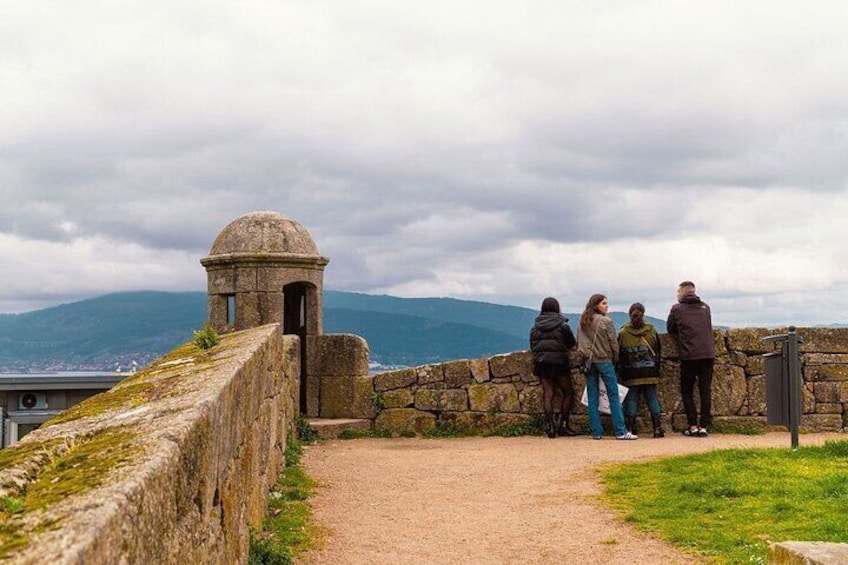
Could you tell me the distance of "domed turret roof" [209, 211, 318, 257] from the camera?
13.3m

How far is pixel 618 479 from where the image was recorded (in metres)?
8.30

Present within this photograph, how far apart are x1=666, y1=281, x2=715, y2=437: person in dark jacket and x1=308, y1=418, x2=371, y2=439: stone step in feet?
14.9

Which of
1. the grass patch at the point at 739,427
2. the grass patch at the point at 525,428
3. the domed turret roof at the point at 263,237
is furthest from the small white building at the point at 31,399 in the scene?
the grass patch at the point at 739,427

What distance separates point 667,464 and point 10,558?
785cm

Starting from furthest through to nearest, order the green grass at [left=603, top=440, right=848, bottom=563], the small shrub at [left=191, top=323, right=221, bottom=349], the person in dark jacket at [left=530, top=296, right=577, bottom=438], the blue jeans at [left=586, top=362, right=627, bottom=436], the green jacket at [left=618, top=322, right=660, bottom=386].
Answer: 1. the person in dark jacket at [left=530, top=296, right=577, bottom=438]
2. the green jacket at [left=618, top=322, right=660, bottom=386]
3. the blue jeans at [left=586, top=362, right=627, bottom=436]
4. the small shrub at [left=191, top=323, right=221, bottom=349]
5. the green grass at [left=603, top=440, right=848, bottom=563]

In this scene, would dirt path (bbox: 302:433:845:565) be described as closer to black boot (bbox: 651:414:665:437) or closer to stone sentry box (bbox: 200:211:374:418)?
black boot (bbox: 651:414:665:437)

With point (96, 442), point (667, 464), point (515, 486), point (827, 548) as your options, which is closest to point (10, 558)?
point (96, 442)

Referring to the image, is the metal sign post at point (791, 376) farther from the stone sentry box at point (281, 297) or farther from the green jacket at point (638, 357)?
the stone sentry box at point (281, 297)

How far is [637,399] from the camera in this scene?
11797 millimetres

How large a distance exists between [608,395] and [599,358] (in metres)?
0.53

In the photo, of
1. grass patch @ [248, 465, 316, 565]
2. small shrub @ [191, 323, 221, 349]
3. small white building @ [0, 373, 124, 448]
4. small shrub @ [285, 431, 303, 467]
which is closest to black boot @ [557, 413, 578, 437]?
small shrub @ [285, 431, 303, 467]

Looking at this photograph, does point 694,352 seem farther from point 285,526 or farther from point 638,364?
point 285,526

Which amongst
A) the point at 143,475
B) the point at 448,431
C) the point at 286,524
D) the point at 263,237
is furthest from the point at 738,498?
the point at 263,237

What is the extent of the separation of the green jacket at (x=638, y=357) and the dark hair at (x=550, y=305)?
942 millimetres
